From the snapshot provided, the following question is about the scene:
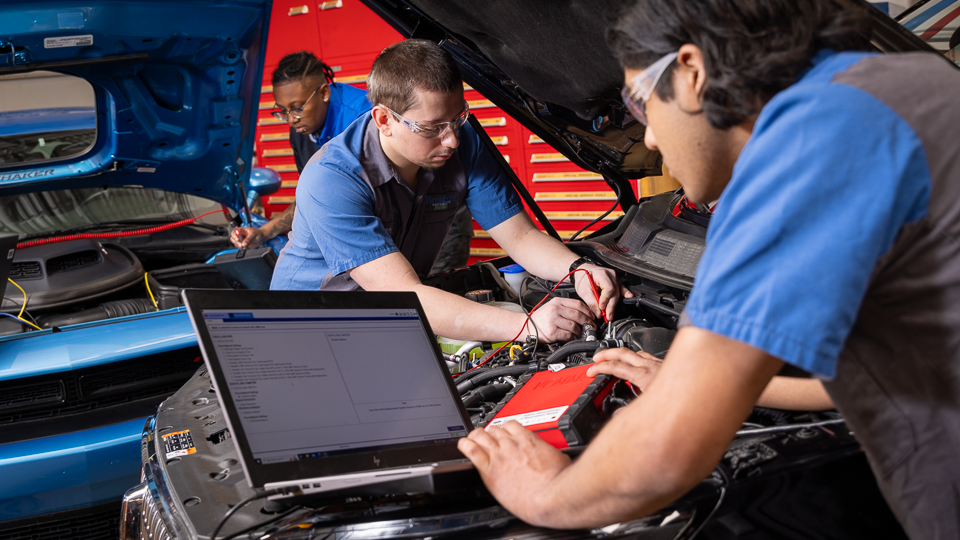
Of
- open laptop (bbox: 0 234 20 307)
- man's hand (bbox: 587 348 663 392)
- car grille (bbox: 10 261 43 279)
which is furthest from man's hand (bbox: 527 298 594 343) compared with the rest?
car grille (bbox: 10 261 43 279)

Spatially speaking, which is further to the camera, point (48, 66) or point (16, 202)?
point (16, 202)

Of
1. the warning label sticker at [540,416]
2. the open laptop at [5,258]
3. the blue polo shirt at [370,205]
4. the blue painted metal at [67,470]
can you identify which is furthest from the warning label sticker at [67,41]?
the warning label sticker at [540,416]

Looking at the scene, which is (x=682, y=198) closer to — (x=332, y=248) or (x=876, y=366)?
(x=332, y=248)

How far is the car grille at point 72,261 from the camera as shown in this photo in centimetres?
255

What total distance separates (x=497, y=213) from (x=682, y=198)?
0.57 metres

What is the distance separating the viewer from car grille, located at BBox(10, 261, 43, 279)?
2502 millimetres

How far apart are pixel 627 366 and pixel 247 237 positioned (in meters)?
2.13

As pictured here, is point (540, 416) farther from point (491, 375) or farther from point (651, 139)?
point (651, 139)

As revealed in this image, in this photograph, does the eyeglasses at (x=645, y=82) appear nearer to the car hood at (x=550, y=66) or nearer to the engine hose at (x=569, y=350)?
the car hood at (x=550, y=66)

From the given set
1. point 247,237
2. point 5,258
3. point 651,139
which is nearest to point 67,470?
point 5,258

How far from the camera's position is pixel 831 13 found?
0.77m

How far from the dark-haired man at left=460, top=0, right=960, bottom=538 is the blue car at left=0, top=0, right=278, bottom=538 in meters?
1.72

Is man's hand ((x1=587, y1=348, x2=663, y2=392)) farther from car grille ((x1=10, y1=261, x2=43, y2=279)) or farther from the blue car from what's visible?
car grille ((x1=10, y1=261, x2=43, y2=279))

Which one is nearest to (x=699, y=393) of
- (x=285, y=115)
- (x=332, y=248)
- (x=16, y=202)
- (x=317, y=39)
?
(x=332, y=248)
